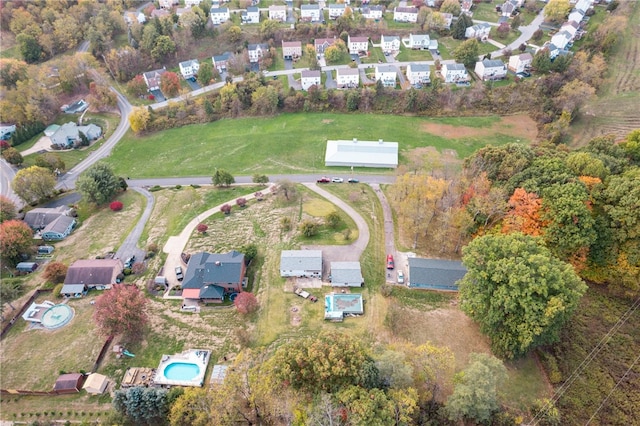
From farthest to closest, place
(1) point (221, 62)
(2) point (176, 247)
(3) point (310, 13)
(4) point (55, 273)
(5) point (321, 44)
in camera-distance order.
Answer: (3) point (310, 13) → (5) point (321, 44) → (1) point (221, 62) → (2) point (176, 247) → (4) point (55, 273)

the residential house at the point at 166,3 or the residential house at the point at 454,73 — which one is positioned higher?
the residential house at the point at 166,3

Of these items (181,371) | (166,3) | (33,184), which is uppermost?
(166,3)

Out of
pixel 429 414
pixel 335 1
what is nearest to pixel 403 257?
pixel 429 414

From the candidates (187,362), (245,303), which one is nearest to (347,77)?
(245,303)

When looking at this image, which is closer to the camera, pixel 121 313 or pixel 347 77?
pixel 121 313

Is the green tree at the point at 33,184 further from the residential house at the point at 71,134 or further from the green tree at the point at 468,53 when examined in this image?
the green tree at the point at 468,53

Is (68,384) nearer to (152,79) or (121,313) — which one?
(121,313)

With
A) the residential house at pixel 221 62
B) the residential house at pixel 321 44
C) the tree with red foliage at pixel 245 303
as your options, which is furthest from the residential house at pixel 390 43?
the tree with red foliage at pixel 245 303
